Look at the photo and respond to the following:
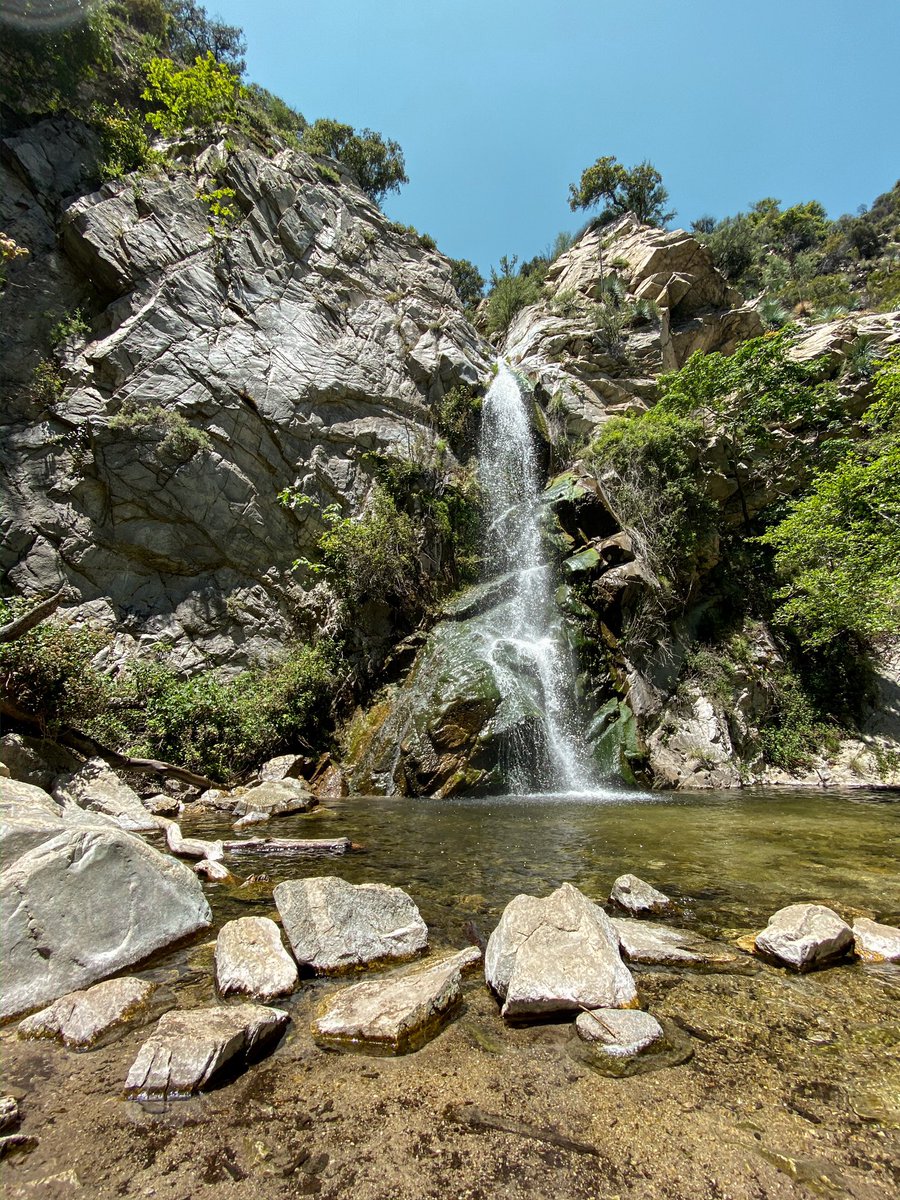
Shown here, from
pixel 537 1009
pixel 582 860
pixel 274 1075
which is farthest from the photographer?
pixel 582 860

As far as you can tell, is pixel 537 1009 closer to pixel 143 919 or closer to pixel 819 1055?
pixel 819 1055

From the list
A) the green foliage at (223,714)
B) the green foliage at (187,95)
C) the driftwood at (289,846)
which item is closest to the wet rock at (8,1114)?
the driftwood at (289,846)

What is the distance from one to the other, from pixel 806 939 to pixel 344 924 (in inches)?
119

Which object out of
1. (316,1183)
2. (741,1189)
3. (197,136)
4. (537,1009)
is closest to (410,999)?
(537,1009)

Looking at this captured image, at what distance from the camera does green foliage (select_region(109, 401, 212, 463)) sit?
1502cm

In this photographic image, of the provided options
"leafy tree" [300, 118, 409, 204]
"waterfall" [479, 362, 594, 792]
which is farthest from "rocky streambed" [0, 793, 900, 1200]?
"leafy tree" [300, 118, 409, 204]

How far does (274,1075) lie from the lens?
230cm

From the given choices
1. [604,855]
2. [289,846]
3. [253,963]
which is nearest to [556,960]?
[253,963]

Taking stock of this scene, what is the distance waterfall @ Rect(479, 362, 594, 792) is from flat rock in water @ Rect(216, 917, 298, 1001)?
335 inches

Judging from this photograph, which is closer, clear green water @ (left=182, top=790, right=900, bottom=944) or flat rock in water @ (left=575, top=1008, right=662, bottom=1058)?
flat rock in water @ (left=575, top=1008, right=662, bottom=1058)

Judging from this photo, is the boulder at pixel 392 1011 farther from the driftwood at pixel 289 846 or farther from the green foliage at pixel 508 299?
the green foliage at pixel 508 299

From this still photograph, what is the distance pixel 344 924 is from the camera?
3467mm

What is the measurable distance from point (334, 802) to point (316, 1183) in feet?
31.4

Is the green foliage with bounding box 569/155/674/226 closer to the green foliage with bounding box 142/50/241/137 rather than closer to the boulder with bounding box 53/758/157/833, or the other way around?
the green foliage with bounding box 142/50/241/137
